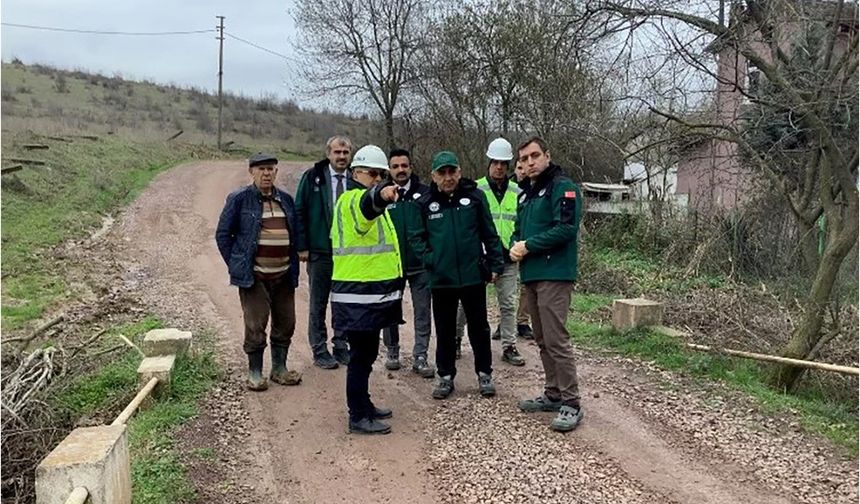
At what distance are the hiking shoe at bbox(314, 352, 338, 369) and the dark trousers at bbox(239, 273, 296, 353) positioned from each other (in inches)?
21.8

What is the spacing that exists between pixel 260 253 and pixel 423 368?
1722 millimetres

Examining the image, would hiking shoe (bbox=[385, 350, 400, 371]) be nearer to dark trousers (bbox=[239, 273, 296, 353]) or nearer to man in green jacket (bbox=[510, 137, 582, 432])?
dark trousers (bbox=[239, 273, 296, 353])

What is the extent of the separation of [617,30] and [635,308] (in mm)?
2756

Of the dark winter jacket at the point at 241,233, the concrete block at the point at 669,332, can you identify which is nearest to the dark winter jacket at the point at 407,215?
the dark winter jacket at the point at 241,233

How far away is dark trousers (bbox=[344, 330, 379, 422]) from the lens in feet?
15.0

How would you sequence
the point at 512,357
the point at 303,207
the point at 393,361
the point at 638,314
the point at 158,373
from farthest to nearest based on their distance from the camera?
the point at 638,314 → the point at 512,357 → the point at 393,361 → the point at 303,207 → the point at 158,373

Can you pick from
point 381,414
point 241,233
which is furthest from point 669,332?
point 241,233

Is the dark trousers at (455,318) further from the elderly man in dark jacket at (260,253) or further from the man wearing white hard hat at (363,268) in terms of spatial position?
the elderly man in dark jacket at (260,253)

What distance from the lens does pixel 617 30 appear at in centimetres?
627

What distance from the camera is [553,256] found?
472 cm

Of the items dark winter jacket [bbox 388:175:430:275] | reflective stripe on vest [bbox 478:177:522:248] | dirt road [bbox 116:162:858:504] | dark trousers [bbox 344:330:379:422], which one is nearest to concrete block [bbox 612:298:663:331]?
dirt road [bbox 116:162:858:504]

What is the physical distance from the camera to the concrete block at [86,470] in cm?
314

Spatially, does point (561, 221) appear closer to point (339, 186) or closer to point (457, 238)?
point (457, 238)

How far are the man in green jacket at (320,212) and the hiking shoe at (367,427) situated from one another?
1313mm
